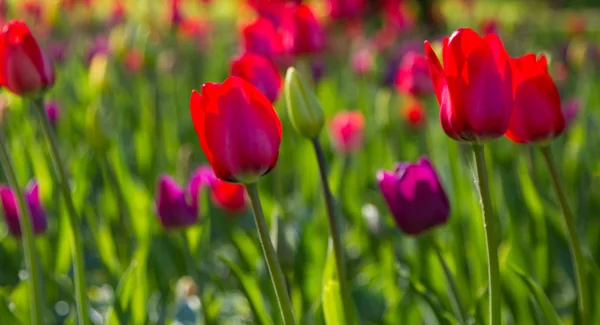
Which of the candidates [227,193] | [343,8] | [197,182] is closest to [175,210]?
[197,182]

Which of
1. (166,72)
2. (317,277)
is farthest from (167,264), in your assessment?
(166,72)

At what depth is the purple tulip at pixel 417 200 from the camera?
102cm

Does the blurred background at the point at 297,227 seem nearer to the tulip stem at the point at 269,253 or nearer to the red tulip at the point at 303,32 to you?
the red tulip at the point at 303,32

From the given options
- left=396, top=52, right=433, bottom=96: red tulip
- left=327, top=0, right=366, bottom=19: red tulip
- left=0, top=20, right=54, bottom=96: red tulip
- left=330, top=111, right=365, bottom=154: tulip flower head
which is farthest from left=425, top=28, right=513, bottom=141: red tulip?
left=327, top=0, right=366, bottom=19: red tulip

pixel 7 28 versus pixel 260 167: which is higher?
pixel 7 28

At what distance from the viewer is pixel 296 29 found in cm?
180

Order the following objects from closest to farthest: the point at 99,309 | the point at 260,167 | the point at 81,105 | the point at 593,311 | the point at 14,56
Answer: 1. the point at 260,167
2. the point at 14,56
3. the point at 593,311
4. the point at 99,309
5. the point at 81,105

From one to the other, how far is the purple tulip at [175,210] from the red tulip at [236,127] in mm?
537

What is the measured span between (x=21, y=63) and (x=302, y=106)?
1.34ft

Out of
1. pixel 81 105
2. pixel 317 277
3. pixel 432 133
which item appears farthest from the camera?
pixel 81 105

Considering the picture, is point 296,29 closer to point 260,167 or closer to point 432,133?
point 432,133

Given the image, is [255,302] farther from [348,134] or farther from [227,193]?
[348,134]

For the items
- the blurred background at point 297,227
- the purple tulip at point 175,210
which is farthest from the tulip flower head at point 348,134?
the purple tulip at point 175,210

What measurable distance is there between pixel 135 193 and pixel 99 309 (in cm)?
33
